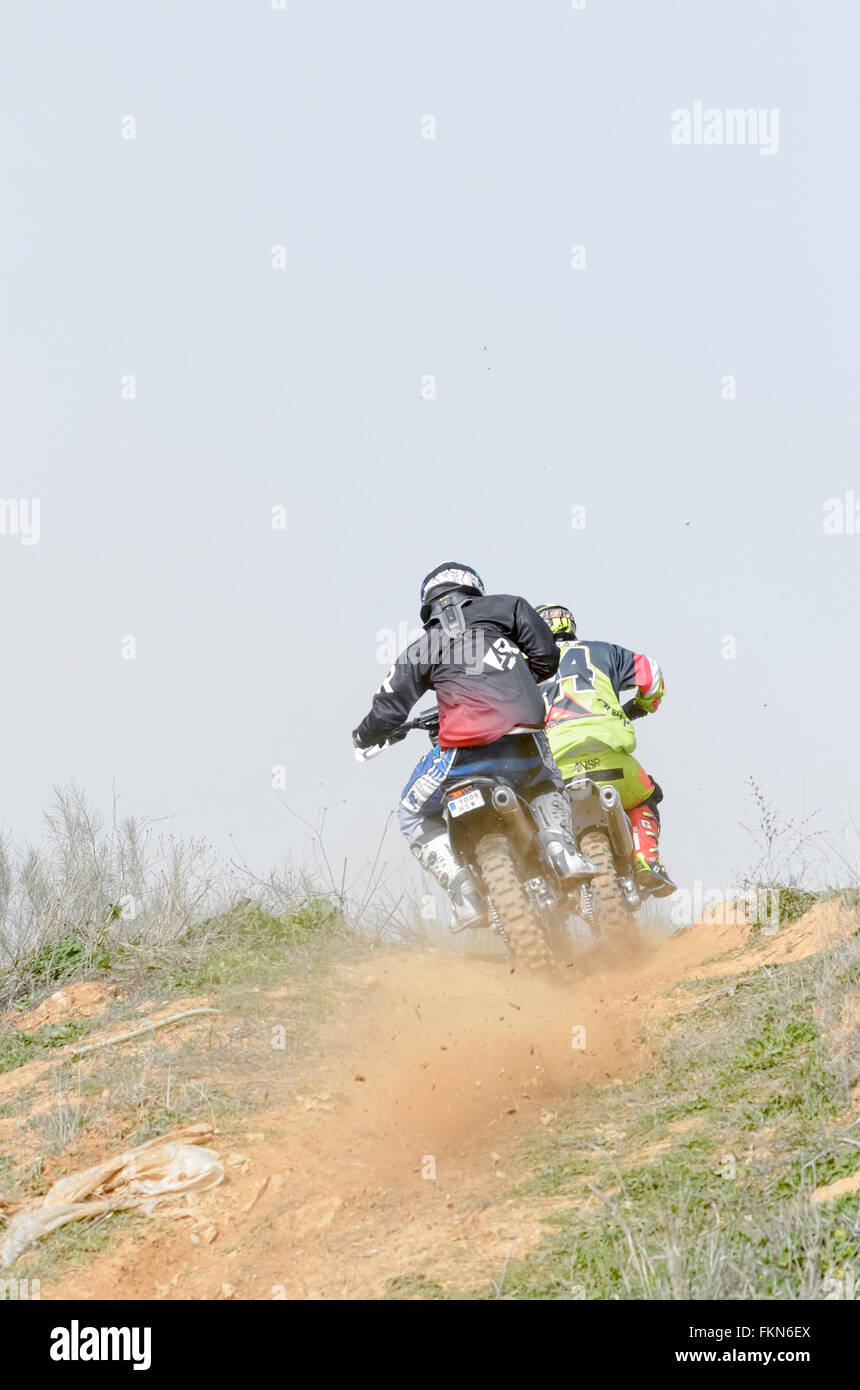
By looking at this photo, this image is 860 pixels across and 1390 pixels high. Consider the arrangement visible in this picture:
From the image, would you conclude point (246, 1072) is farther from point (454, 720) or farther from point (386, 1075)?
point (454, 720)

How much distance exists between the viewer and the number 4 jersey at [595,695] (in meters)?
8.67

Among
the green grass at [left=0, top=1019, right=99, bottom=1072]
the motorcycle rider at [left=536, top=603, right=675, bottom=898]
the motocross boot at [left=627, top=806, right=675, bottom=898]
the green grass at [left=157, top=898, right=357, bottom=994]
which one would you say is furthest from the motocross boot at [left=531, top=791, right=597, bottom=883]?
the green grass at [left=0, top=1019, right=99, bottom=1072]

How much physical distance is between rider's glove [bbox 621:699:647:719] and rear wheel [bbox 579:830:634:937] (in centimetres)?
122

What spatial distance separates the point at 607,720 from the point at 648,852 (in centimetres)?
98

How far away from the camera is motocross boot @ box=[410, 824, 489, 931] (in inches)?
292

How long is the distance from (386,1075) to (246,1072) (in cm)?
71

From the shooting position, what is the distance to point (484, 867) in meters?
7.19

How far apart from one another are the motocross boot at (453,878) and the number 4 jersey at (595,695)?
1.24 metres

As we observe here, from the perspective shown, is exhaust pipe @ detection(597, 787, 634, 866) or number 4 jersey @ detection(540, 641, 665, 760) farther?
number 4 jersey @ detection(540, 641, 665, 760)

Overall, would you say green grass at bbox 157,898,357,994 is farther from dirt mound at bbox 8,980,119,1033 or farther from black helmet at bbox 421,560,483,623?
black helmet at bbox 421,560,483,623

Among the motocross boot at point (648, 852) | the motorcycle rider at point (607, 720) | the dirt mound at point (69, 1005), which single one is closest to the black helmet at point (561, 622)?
the motorcycle rider at point (607, 720)

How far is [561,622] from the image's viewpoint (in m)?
9.26
